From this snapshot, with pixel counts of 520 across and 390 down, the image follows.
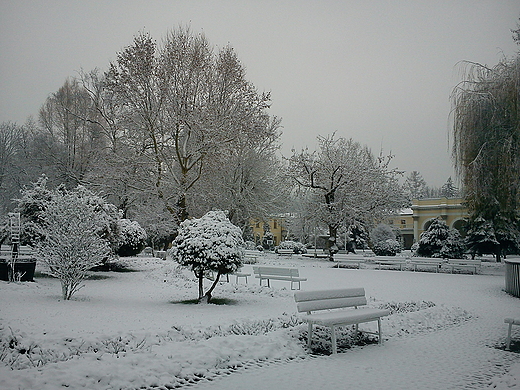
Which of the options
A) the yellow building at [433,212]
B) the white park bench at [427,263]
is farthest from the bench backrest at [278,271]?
the yellow building at [433,212]

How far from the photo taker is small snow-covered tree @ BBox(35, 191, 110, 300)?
10586mm

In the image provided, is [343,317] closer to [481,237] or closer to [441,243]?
[441,243]

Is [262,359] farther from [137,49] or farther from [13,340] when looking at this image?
[137,49]

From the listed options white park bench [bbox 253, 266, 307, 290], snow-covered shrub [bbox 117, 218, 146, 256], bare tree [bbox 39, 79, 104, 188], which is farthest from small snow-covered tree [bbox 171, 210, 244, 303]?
bare tree [bbox 39, 79, 104, 188]

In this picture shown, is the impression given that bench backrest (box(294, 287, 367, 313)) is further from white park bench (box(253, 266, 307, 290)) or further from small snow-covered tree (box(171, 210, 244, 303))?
white park bench (box(253, 266, 307, 290))

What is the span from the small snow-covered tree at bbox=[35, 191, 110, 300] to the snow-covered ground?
2.27 feet

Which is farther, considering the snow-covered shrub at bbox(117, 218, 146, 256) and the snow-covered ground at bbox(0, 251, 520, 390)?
the snow-covered shrub at bbox(117, 218, 146, 256)

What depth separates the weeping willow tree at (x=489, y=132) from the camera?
13.3m

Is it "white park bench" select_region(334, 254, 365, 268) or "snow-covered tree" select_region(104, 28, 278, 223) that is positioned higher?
"snow-covered tree" select_region(104, 28, 278, 223)

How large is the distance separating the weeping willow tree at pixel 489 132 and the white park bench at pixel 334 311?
7.78 m

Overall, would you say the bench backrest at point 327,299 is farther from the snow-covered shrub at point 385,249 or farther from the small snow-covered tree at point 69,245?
the snow-covered shrub at point 385,249

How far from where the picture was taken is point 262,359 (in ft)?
20.5

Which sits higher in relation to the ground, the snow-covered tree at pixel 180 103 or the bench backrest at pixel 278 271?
the snow-covered tree at pixel 180 103

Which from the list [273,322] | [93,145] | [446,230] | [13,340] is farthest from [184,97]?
[446,230]
